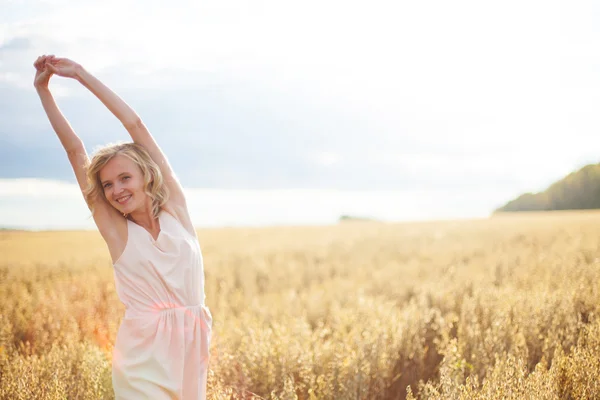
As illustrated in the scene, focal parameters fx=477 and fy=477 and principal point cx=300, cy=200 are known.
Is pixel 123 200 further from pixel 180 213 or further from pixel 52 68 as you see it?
pixel 52 68

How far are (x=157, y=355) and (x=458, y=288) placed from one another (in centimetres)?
478

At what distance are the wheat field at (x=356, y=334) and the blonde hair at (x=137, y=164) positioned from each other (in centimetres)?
107

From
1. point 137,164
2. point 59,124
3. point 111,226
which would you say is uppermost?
point 59,124

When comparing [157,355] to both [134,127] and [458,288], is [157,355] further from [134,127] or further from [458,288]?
[458,288]

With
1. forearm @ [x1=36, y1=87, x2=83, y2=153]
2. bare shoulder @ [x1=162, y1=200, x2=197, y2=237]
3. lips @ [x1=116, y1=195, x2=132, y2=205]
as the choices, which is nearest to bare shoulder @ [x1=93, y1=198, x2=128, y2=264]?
lips @ [x1=116, y1=195, x2=132, y2=205]

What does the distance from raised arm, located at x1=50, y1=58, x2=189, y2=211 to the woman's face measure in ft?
0.63

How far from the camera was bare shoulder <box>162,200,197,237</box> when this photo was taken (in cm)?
264

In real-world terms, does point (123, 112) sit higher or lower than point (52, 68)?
lower

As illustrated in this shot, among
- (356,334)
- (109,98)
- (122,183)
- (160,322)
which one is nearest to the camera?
(160,322)

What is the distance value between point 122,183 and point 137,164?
13 centimetres

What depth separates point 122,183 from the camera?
2.47 meters

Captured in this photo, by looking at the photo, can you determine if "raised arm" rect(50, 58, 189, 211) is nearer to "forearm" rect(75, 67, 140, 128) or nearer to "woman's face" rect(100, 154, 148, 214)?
"forearm" rect(75, 67, 140, 128)

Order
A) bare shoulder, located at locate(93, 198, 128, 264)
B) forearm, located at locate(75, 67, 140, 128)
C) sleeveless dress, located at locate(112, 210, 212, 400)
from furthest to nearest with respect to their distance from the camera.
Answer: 1. forearm, located at locate(75, 67, 140, 128)
2. bare shoulder, located at locate(93, 198, 128, 264)
3. sleeveless dress, located at locate(112, 210, 212, 400)

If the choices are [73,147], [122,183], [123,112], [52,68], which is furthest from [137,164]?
[52,68]
